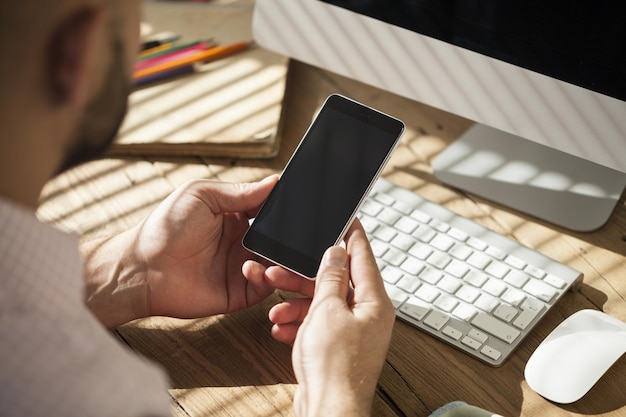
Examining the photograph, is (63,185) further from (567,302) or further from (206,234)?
(567,302)

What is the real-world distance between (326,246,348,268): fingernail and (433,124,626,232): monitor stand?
0.86 ft

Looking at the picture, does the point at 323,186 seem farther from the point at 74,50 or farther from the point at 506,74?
the point at 74,50

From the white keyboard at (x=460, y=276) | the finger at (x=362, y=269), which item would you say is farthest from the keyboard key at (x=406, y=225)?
the finger at (x=362, y=269)

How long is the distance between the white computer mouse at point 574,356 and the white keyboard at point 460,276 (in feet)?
0.09

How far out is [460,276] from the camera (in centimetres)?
88

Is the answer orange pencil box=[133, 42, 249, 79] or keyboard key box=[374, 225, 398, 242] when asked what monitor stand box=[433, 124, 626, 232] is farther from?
orange pencil box=[133, 42, 249, 79]

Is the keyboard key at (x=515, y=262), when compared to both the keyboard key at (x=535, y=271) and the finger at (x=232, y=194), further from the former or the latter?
the finger at (x=232, y=194)

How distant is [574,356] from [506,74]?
11.3 inches

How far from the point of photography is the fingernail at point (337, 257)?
2.60 feet

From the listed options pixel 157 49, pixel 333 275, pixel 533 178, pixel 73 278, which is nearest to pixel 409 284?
pixel 333 275

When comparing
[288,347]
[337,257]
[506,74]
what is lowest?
[288,347]

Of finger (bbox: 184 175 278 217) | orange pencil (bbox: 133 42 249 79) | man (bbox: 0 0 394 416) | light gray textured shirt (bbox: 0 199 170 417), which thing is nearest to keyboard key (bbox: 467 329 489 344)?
man (bbox: 0 0 394 416)

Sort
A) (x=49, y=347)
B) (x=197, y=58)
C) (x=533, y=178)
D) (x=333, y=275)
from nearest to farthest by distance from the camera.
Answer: (x=49, y=347) → (x=333, y=275) → (x=533, y=178) → (x=197, y=58)

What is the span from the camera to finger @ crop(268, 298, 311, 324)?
0.82 m
